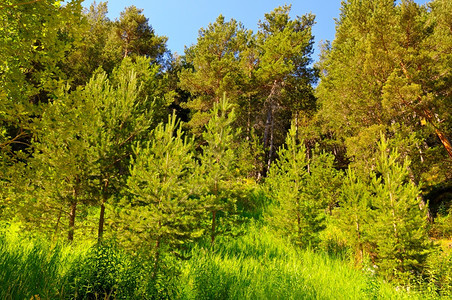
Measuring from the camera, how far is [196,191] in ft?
18.8

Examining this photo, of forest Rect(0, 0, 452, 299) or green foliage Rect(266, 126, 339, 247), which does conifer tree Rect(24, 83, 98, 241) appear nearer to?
forest Rect(0, 0, 452, 299)

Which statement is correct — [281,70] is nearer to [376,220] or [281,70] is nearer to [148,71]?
[148,71]

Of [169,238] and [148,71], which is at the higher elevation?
[148,71]

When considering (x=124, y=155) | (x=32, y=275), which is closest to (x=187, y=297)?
(x=32, y=275)

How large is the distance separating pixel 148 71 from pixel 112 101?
5.48 m

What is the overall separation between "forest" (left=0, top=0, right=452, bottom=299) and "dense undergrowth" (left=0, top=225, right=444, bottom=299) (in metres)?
0.03

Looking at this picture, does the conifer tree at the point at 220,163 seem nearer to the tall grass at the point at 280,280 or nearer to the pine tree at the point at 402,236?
the tall grass at the point at 280,280

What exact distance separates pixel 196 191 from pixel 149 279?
7.47ft

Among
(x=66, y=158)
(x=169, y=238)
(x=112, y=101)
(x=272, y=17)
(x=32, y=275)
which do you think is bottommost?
(x=32, y=275)

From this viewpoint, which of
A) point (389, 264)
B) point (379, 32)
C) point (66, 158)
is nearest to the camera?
point (66, 158)

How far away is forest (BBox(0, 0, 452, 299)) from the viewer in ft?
12.3

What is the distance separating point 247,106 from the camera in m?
23.1

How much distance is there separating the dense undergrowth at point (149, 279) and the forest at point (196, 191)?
0.03 meters

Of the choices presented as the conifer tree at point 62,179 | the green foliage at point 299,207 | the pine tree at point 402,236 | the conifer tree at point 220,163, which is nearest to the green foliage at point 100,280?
the conifer tree at point 62,179
